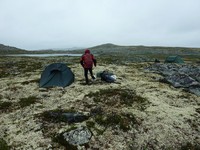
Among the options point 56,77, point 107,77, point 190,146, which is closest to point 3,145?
point 190,146

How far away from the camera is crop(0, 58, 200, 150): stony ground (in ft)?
41.9

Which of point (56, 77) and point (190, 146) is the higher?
point (56, 77)

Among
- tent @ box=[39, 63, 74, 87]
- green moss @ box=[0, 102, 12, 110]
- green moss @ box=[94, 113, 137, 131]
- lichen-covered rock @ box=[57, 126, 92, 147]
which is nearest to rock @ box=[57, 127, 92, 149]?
lichen-covered rock @ box=[57, 126, 92, 147]

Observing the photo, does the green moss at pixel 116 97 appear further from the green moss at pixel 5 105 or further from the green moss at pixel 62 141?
the green moss at pixel 5 105

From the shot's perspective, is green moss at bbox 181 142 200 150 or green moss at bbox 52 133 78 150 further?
green moss at bbox 181 142 200 150

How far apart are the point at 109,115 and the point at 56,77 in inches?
392

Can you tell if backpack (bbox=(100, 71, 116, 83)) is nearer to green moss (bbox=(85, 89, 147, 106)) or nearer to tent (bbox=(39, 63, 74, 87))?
green moss (bbox=(85, 89, 147, 106))

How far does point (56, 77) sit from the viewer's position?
920 inches

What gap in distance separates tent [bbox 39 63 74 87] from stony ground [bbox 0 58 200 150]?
87 centimetres

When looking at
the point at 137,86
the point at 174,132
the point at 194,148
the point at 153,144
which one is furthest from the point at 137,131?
the point at 137,86

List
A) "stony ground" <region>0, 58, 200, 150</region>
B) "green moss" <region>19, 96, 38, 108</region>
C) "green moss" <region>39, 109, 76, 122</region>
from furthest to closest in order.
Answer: "green moss" <region>19, 96, 38, 108</region> → "green moss" <region>39, 109, 76, 122</region> → "stony ground" <region>0, 58, 200, 150</region>

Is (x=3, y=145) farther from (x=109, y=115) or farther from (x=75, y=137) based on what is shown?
(x=109, y=115)

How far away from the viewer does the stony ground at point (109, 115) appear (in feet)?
41.9

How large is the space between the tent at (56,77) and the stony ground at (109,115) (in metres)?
0.87
